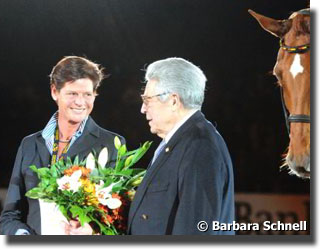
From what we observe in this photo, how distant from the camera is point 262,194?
2902mm

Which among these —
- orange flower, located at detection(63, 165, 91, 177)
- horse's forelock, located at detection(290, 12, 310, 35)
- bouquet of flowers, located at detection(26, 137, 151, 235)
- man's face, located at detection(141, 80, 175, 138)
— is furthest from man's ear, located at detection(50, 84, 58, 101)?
horse's forelock, located at detection(290, 12, 310, 35)

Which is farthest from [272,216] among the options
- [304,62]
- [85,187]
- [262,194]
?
[85,187]

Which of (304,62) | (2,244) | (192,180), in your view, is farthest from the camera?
(2,244)

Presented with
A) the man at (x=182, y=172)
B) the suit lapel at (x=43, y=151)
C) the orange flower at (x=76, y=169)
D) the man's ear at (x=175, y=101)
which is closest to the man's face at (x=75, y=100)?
the suit lapel at (x=43, y=151)

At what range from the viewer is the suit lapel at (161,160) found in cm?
251

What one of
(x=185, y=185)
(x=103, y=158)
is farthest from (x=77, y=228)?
(x=185, y=185)

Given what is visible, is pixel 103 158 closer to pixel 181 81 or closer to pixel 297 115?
pixel 181 81

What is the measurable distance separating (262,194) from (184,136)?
2.25ft

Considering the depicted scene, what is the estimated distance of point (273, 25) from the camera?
114 inches

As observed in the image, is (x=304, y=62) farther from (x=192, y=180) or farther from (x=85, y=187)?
(x=85, y=187)

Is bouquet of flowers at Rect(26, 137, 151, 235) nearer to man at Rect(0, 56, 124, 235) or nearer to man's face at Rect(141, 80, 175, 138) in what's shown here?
man at Rect(0, 56, 124, 235)

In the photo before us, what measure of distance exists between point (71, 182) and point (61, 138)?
428 millimetres

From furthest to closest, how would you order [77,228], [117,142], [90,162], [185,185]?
[117,142] → [90,162] → [77,228] → [185,185]

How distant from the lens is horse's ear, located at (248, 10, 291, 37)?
9.34 ft
